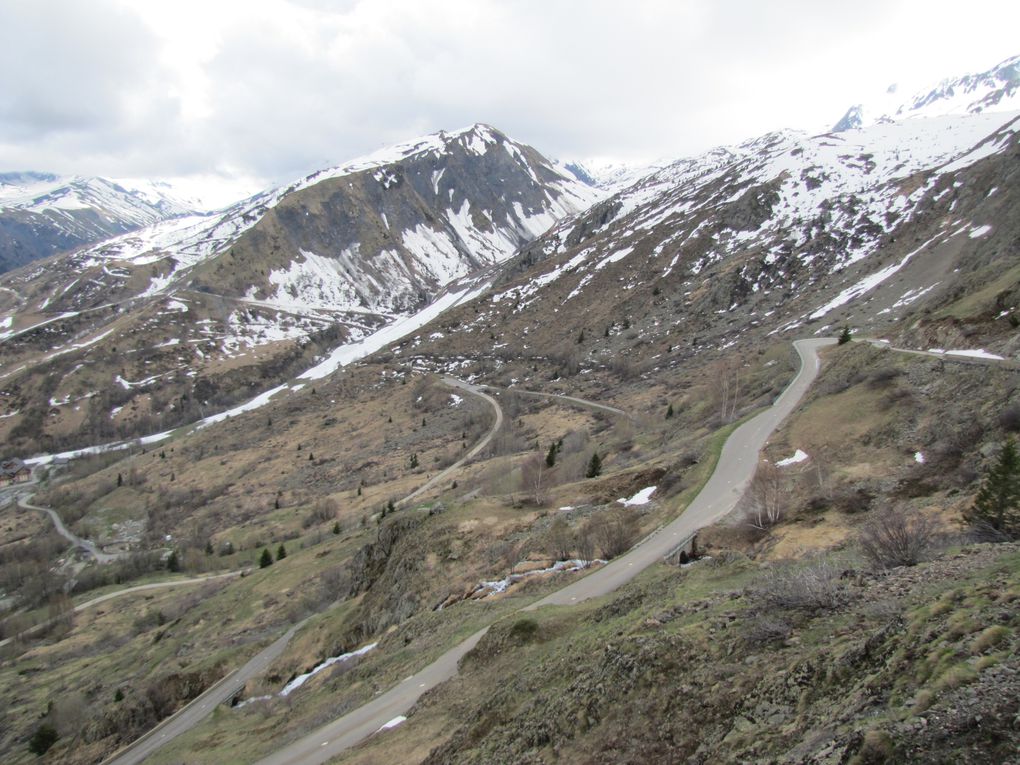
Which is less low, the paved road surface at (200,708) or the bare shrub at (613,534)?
the bare shrub at (613,534)

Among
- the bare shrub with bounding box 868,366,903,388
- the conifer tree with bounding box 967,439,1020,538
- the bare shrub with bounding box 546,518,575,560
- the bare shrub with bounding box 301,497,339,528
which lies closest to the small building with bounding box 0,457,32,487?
the bare shrub with bounding box 301,497,339,528

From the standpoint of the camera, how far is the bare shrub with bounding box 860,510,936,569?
12406 mm

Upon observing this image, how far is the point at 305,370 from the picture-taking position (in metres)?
185

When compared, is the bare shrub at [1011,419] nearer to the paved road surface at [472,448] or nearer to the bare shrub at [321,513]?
the paved road surface at [472,448]

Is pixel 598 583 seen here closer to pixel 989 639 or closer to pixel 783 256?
pixel 989 639

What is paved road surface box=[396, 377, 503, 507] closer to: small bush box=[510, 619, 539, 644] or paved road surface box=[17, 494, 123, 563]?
small bush box=[510, 619, 539, 644]

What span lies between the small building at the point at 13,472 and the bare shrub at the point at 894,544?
167 m

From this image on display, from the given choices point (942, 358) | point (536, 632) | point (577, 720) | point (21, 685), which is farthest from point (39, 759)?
point (942, 358)

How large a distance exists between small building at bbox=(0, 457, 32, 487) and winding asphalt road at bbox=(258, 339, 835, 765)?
5947 inches

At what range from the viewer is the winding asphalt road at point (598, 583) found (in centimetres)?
1817

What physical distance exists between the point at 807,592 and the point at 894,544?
4.09m

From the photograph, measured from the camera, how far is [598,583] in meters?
22.5

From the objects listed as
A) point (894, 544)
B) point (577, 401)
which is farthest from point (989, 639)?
point (577, 401)

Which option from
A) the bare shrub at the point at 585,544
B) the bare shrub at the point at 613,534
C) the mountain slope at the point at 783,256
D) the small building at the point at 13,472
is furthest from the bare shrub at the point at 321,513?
the small building at the point at 13,472
